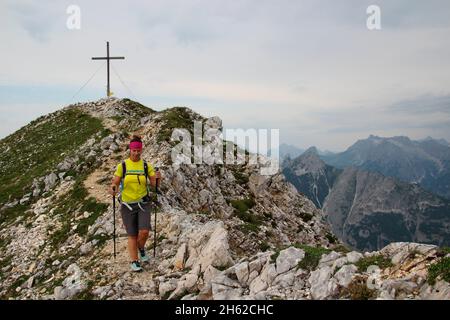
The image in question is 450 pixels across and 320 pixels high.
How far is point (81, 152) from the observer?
32375 millimetres

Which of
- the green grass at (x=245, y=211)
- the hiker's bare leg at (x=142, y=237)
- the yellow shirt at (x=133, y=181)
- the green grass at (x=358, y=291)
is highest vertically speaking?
the yellow shirt at (x=133, y=181)

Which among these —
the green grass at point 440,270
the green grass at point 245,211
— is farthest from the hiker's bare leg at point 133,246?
the green grass at point 245,211

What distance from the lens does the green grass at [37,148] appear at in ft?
100

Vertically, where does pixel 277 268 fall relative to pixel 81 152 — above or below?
below

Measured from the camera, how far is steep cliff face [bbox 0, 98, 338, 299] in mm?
14953

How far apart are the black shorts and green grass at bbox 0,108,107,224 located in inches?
631

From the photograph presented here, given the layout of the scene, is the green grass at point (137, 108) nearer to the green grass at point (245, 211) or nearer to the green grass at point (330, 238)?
the green grass at point (245, 211)

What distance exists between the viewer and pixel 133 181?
46.3 ft

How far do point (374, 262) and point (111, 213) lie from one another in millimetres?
14266

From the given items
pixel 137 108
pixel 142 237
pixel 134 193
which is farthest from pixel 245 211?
pixel 137 108

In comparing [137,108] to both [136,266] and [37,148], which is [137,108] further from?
[136,266]
